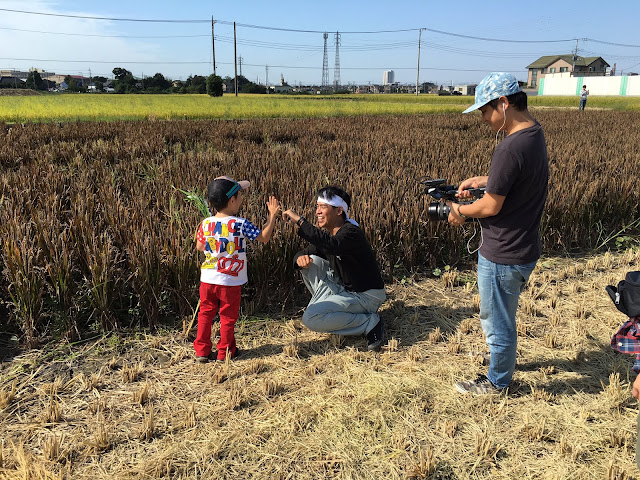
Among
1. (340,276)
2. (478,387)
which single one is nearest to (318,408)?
(478,387)

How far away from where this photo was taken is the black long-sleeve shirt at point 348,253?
254cm

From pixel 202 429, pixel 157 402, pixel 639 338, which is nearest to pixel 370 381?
pixel 202 429

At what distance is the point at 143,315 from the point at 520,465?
2335 millimetres

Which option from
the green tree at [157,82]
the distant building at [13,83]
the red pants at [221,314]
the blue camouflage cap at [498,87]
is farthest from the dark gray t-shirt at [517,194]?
the distant building at [13,83]

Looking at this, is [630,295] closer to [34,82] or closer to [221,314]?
[221,314]

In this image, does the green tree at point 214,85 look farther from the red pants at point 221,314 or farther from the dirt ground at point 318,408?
the red pants at point 221,314

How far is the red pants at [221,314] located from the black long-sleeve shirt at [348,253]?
538mm

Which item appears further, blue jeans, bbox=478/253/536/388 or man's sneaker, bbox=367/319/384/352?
man's sneaker, bbox=367/319/384/352

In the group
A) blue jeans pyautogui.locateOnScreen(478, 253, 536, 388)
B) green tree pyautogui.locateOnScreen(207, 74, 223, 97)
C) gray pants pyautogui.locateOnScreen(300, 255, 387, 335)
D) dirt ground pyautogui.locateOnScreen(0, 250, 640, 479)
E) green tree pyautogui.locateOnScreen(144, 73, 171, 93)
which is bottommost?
dirt ground pyautogui.locateOnScreen(0, 250, 640, 479)

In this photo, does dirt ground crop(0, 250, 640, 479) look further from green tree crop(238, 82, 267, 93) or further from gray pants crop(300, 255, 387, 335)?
green tree crop(238, 82, 267, 93)

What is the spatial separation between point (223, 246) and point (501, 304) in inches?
57.3

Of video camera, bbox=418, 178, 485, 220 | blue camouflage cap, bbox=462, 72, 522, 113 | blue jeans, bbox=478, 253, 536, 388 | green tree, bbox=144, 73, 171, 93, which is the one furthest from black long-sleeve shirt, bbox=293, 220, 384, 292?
green tree, bbox=144, 73, 171, 93

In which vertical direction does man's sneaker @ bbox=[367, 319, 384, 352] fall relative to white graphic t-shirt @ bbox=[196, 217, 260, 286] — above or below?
below

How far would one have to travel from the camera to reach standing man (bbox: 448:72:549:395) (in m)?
1.81
